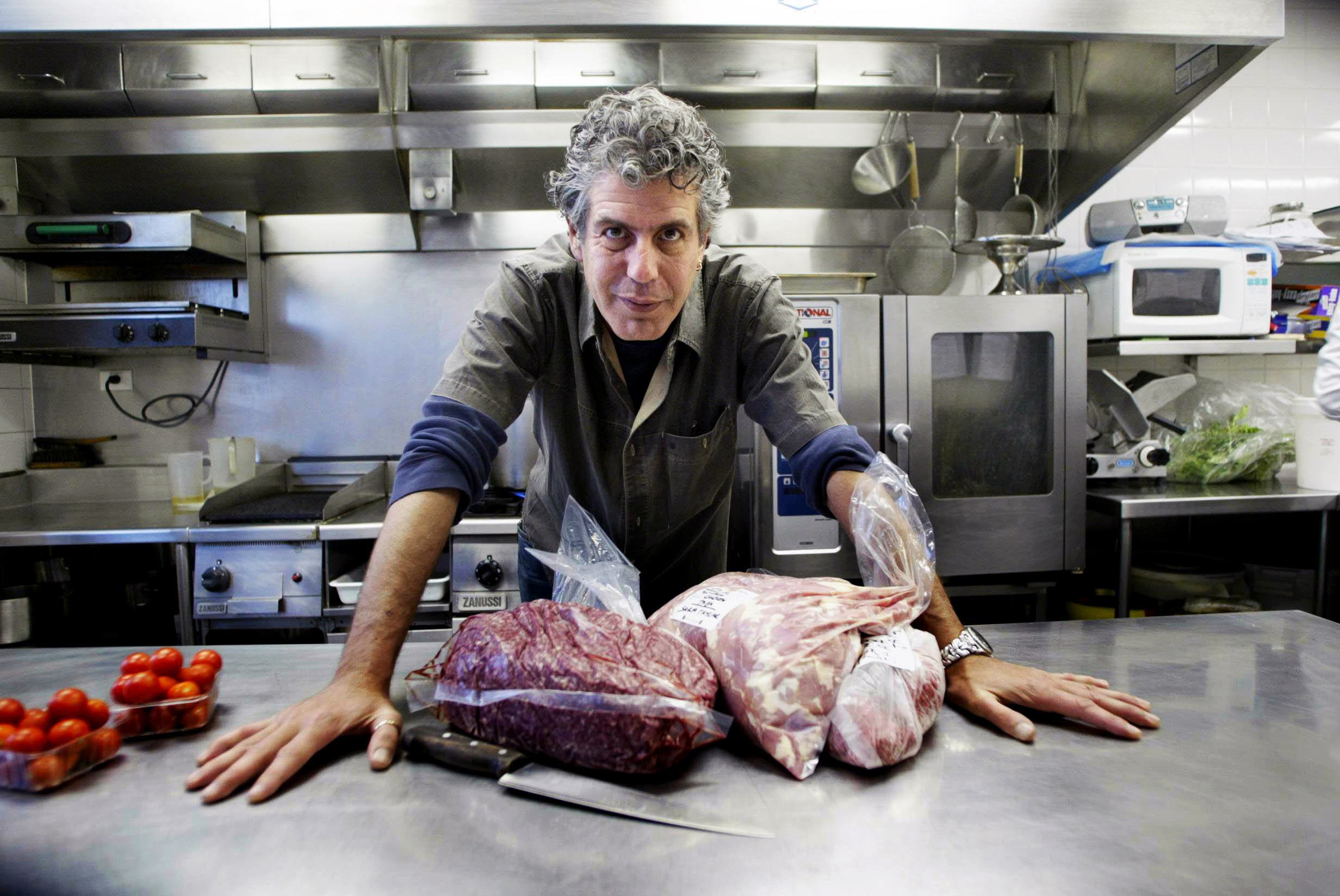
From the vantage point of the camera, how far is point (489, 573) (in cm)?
257

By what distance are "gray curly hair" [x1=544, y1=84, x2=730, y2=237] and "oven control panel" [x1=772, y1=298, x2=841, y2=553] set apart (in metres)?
1.39

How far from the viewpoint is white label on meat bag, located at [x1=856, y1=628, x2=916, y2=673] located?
89 cm

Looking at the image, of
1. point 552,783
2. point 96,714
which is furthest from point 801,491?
point 96,714

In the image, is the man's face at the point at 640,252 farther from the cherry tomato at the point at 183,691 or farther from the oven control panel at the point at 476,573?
the oven control panel at the point at 476,573

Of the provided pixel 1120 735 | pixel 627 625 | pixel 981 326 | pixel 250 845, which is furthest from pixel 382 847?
pixel 981 326

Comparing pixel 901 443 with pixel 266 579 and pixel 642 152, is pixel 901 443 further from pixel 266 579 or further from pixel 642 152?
pixel 266 579

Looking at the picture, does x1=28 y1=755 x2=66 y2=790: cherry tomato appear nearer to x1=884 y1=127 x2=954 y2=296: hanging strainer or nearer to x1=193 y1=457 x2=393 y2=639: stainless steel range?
x1=193 y1=457 x2=393 y2=639: stainless steel range

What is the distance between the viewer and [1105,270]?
3004 millimetres

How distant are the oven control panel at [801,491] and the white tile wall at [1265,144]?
5.46 feet

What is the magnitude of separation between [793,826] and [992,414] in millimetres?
2420

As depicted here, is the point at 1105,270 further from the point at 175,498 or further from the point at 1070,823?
the point at 175,498

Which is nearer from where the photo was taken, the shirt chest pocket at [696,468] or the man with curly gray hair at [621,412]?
the man with curly gray hair at [621,412]

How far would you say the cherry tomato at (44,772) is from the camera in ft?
2.70

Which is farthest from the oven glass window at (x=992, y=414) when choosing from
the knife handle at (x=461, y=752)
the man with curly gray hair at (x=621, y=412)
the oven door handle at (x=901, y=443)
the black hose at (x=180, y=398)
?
the black hose at (x=180, y=398)
